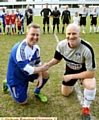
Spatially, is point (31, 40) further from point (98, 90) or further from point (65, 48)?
point (98, 90)

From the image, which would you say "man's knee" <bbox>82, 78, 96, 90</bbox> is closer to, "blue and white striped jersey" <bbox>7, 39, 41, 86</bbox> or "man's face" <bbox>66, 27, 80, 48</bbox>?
"man's face" <bbox>66, 27, 80, 48</bbox>

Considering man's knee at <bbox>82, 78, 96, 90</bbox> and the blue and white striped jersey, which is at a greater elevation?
the blue and white striped jersey

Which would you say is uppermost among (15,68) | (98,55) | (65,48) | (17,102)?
(65,48)

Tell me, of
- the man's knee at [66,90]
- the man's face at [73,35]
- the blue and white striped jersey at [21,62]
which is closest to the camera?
the man's face at [73,35]

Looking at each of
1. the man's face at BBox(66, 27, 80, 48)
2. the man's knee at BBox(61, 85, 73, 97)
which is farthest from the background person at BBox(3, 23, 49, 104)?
the man's face at BBox(66, 27, 80, 48)

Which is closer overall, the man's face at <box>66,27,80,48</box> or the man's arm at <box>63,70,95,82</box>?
the man's face at <box>66,27,80,48</box>

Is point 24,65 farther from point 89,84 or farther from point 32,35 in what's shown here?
point 89,84

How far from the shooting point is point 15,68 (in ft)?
11.9

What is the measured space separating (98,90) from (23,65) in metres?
1.90

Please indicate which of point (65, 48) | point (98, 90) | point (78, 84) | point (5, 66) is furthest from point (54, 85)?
point (5, 66)

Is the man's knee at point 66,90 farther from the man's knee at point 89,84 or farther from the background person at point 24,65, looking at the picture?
the man's knee at point 89,84

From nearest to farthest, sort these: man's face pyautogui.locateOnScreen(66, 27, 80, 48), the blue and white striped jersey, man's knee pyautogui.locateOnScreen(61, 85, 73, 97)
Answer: man's face pyautogui.locateOnScreen(66, 27, 80, 48)
the blue and white striped jersey
man's knee pyautogui.locateOnScreen(61, 85, 73, 97)

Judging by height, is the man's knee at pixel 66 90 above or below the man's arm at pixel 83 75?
below

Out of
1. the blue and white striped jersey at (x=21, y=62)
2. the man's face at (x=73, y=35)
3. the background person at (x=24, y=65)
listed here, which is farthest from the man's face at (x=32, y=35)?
the man's face at (x=73, y=35)
